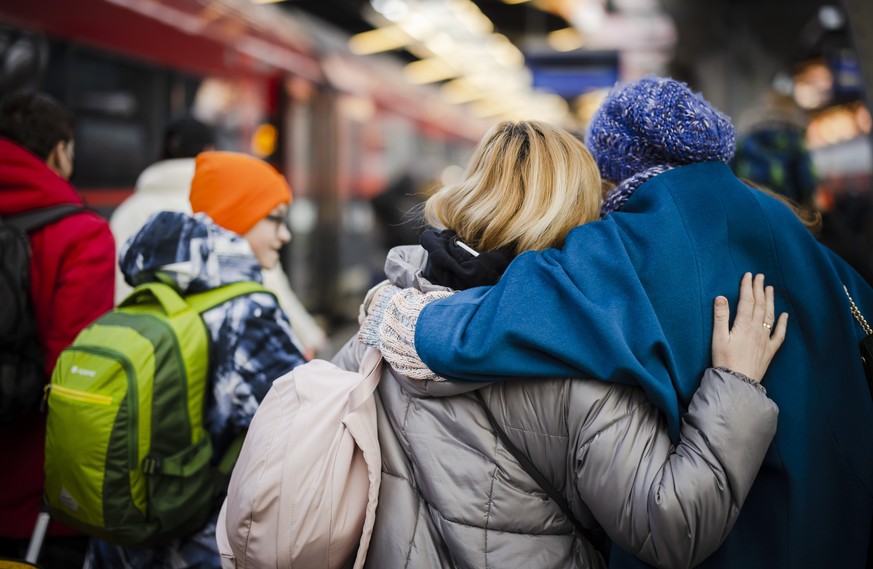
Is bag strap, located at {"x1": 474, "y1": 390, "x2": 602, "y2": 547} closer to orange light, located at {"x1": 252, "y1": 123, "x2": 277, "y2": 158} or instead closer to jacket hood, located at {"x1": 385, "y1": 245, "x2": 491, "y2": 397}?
jacket hood, located at {"x1": 385, "y1": 245, "x2": 491, "y2": 397}

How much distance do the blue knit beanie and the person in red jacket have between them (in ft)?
5.72

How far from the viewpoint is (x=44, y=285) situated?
2584mm

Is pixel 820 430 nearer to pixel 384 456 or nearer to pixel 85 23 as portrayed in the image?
pixel 384 456

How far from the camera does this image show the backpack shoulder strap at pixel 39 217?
8.56 feet

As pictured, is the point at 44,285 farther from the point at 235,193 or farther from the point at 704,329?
the point at 704,329

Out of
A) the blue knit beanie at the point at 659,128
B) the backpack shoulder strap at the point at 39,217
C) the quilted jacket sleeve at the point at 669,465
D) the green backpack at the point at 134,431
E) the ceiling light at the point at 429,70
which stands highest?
the ceiling light at the point at 429,70

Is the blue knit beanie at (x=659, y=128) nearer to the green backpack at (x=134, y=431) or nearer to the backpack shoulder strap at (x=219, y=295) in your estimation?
the backpack shoulder strap at (x=219, y=295)

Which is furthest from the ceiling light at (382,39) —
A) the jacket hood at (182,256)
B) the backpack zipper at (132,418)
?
the backpack zipper at (132,418)

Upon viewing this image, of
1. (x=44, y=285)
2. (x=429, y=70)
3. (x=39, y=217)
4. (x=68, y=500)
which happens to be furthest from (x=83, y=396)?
(x=429, y=70)

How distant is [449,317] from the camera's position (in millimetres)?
1488

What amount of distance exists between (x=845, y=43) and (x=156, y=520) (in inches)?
364

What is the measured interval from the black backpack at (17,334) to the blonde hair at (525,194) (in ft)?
4.94

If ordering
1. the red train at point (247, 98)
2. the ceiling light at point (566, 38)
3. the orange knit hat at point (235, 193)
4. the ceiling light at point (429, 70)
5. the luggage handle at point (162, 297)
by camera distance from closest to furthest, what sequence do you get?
the luggage handle at point (162, 297), the orange knit hat at point (235, 193), the red train at point (247, 98), the ceiling light at point (429, 70), the ceiling light at point (566, 38)

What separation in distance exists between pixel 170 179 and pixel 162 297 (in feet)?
4.51
